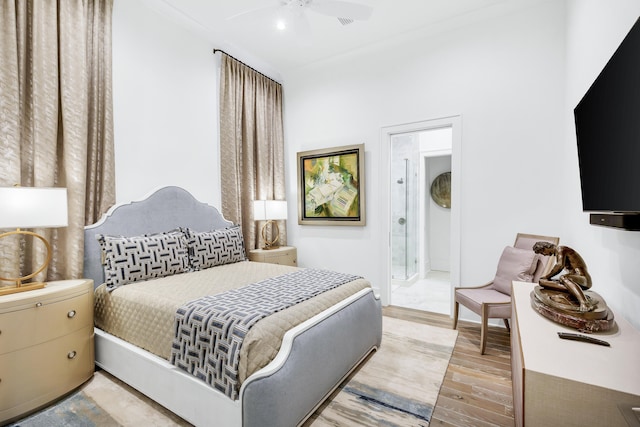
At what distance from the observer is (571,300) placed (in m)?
1.35

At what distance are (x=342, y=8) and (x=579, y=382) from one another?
2.61 m

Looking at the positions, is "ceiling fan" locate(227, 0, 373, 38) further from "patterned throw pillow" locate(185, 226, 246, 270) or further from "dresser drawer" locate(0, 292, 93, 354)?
"dresser drawer" locate(0, 292, 93, 354)

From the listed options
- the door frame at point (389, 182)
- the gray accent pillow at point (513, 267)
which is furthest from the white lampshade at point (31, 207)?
the gray accent pillow at point (513, 267)

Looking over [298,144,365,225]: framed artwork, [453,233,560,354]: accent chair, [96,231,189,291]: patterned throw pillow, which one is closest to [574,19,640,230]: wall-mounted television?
[453,233,560,354]: accent chair

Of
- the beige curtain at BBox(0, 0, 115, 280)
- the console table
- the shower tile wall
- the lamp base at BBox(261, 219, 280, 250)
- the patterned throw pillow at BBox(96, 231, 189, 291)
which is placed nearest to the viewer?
the console table

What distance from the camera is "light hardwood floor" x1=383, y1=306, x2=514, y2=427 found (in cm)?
169

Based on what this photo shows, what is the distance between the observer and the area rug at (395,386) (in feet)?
5.59

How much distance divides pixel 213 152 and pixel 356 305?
8.22 ft

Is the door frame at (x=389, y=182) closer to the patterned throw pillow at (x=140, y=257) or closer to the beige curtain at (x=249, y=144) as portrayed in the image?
the beige curtain at (x=249, y=144)

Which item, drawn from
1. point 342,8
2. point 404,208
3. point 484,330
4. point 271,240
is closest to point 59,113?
point 342,8

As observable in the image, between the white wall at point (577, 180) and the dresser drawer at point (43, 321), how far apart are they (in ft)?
9.87

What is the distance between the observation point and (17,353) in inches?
66.6

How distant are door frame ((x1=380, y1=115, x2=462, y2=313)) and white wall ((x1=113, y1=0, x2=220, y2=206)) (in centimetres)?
204

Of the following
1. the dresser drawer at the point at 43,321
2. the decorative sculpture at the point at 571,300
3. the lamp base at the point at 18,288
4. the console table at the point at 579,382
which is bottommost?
the dresser drawer at the point at 43,321
